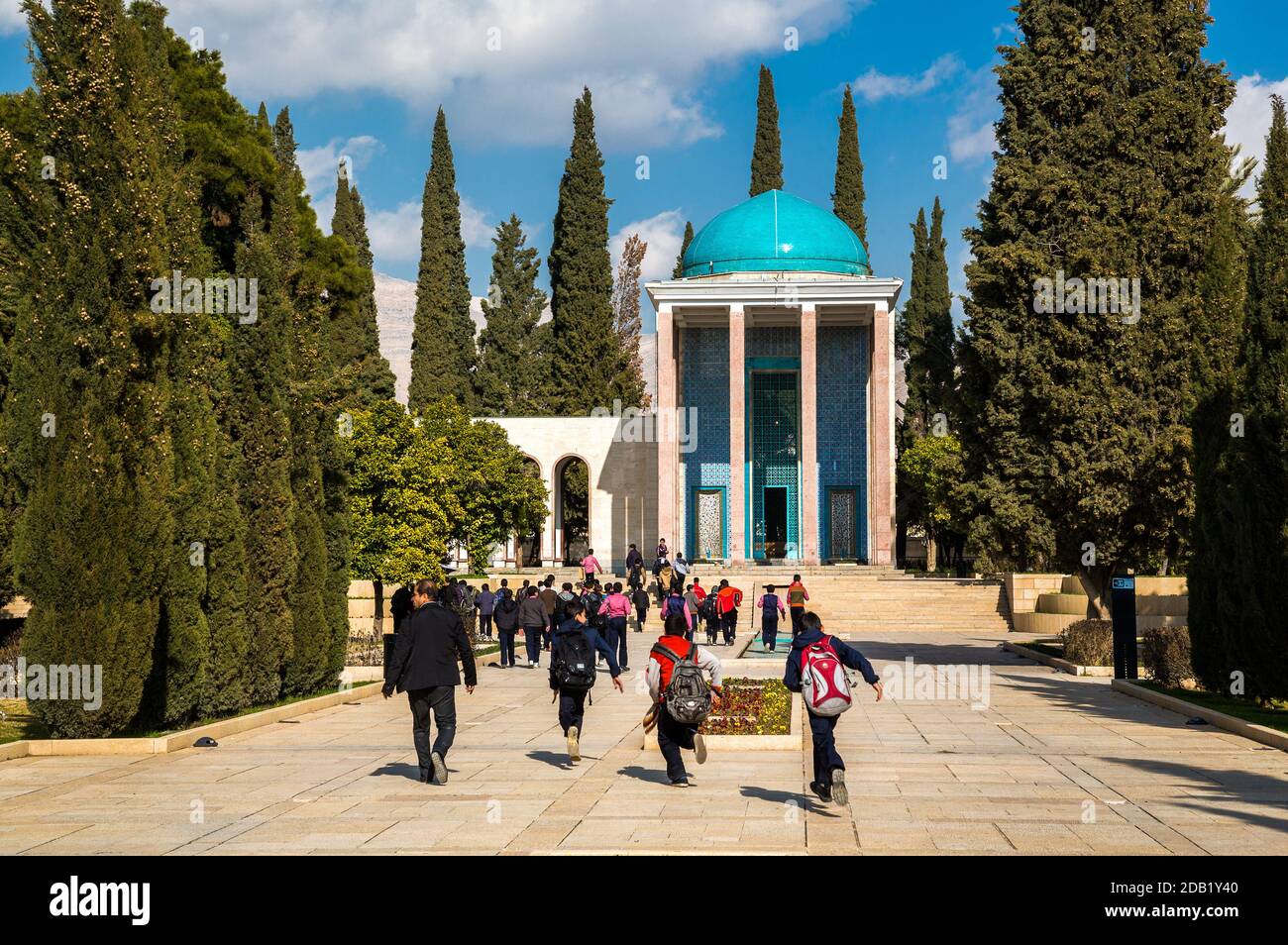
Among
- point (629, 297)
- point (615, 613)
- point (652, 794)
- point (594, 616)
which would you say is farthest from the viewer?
point (629, 297)

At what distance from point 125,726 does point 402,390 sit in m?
173

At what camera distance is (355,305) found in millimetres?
43188

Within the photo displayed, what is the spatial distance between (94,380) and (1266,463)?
1360cm

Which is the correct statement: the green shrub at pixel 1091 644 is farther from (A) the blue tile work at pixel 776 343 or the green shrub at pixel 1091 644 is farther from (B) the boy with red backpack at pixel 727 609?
(A) the blue tile work at pixel 776 343

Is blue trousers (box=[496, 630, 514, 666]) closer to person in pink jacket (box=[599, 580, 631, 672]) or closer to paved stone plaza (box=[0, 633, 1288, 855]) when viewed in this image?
person in pink jacket (box=[599, 580, 631, 672])

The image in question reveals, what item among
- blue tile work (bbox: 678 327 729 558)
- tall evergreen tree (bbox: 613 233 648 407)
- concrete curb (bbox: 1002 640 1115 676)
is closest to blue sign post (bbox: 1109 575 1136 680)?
concrete curb (bbox: 1002 640 1115 676)

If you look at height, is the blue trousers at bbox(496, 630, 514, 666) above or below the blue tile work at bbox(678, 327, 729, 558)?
below

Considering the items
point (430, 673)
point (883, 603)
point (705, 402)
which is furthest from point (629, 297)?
point (430, 673)

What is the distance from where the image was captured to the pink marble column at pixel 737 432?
46438mm

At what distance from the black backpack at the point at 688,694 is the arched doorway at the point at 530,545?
119ft

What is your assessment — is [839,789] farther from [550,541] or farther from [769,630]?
[550,541]

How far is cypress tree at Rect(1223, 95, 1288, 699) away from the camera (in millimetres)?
16391

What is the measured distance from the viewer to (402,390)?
604 feet

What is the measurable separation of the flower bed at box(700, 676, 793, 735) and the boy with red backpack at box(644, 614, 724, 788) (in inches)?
101
